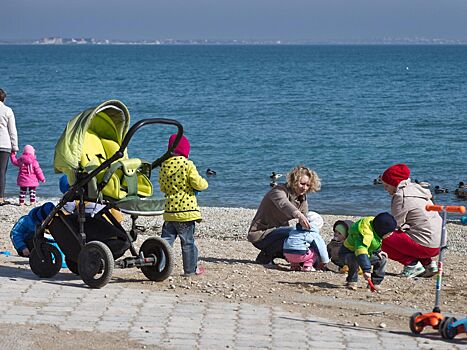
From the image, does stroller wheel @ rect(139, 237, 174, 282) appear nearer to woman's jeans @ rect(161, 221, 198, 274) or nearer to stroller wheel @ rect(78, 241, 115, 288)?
woman's jeans @ rect(161, 221, 198, 274)

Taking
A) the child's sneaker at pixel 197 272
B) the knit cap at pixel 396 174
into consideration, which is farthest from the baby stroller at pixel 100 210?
the knit cap at pixel 396 174

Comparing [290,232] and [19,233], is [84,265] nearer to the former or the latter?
[19,233]

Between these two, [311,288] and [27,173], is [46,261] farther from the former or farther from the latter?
[27,173]

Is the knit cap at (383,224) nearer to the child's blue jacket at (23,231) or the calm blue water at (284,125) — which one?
the child's blue jacket at (23,231)

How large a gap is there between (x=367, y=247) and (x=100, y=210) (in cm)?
244

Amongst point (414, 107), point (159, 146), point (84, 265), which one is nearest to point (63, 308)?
point (84, 265)

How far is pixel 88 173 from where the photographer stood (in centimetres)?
901

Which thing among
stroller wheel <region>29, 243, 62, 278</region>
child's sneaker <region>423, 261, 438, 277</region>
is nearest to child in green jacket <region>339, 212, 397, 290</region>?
child's sneaker <region>423, 261, 438, 277</region>

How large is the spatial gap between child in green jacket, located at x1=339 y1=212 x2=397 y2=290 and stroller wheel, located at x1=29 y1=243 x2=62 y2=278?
2637 millimetres

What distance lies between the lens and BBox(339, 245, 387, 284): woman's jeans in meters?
9.44

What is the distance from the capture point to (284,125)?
3962cm

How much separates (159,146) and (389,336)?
24.5m

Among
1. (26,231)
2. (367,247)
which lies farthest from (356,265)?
(26,231)

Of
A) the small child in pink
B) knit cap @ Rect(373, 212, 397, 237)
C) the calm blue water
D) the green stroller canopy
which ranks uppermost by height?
the green stroller canopy
